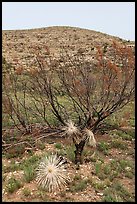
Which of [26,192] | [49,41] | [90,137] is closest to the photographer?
[26,192]

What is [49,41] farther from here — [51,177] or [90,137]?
[51,177]

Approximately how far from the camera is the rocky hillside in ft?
88.5

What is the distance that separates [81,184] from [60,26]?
3643 centimetres

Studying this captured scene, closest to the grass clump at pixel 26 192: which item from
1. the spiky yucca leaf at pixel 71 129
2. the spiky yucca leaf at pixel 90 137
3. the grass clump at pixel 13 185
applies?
the grass clump at pixel 13 185

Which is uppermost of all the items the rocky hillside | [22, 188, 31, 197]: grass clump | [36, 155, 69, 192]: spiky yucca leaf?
the rocky hillside

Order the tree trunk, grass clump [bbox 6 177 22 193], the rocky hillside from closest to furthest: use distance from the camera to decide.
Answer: grass clump [bbox 6 177 22 193], the tree trunk, the rocky hillside

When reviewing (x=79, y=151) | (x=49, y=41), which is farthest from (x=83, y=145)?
(x=49, y=41)

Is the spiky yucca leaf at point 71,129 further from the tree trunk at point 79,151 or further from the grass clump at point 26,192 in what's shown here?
the grass clump at point 26,192

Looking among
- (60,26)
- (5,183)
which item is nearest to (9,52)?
(60,26)

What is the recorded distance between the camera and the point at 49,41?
109ft

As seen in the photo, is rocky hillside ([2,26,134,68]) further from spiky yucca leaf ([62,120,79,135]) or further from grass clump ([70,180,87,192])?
grass clump ([70,180,87,192])

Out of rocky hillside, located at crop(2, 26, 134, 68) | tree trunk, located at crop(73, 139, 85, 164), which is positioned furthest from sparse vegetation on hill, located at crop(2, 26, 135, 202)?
rocky hillside, located at crop(2, 26, 134, 68)

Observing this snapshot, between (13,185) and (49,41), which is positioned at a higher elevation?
(49,41)

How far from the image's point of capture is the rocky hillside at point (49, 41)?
88.5ft
